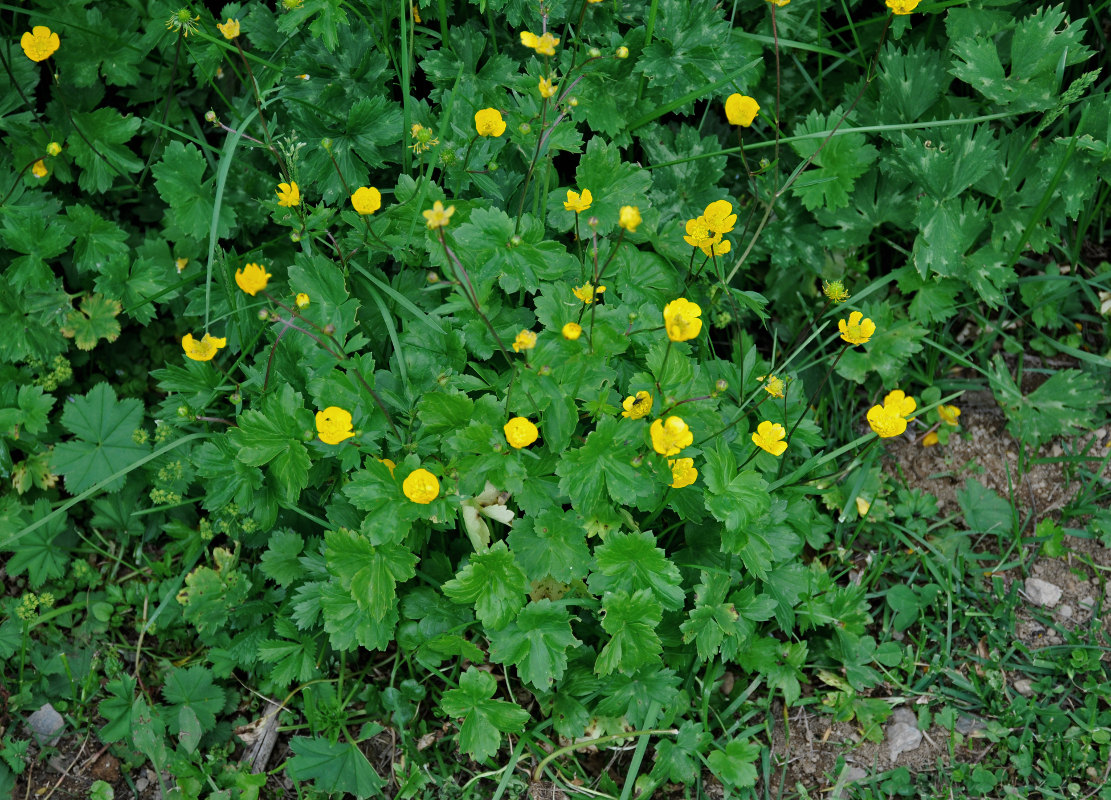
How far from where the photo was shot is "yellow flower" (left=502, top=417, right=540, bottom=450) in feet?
6.56

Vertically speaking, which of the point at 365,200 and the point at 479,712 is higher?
the point at 365,200

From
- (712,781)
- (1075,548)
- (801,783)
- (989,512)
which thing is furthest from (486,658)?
(1075,548)

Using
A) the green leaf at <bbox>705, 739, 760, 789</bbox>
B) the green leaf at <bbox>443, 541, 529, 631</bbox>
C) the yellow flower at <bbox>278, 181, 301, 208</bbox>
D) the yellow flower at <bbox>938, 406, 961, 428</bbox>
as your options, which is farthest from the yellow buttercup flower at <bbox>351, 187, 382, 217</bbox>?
the yellow flower at <bbox>938, 406, 961, 428</bbox>

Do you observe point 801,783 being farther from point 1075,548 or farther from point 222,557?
point 222,557

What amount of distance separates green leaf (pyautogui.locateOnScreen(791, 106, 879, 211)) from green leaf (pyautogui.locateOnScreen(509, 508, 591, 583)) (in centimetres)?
131

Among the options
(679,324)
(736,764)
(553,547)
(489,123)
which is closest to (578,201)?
(489,123)

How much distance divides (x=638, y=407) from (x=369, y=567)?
80 centimetres

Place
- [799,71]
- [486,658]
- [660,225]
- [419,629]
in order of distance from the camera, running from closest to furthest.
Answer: [419,629] < [486,658] < [660,225] < [799,71]

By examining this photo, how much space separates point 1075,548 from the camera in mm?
2752

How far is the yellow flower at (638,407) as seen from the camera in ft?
6.77

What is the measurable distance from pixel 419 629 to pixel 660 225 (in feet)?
4.71

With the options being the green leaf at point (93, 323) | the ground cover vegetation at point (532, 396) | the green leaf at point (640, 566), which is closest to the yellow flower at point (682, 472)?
the ground cover vegetation at point (532, 396)

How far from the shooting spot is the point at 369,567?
2178mm

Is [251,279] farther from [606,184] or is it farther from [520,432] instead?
[606,184]
